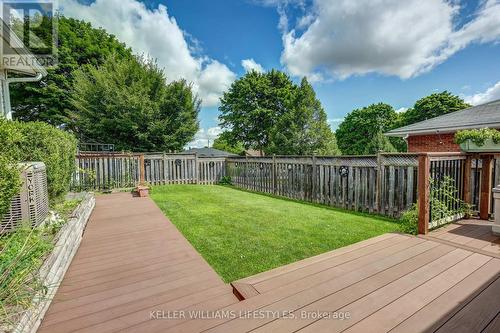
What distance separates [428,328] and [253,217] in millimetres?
3425

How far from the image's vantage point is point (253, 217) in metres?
4.77

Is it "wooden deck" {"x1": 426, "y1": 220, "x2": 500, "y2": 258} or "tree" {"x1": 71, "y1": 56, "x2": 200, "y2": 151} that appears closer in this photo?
"wooden deck" {"x1": 426, "y1": 220, "x2": 500, "y2": 258}

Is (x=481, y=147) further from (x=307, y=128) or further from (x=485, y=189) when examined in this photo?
(x=307, y=128)

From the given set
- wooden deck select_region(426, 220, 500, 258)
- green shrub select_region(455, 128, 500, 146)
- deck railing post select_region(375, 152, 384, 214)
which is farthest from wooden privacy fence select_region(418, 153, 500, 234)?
deck railing post select_region(375, 152, 384, 214)

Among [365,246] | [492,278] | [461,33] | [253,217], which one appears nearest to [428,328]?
[492,278]

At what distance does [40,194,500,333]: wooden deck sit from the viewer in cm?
161

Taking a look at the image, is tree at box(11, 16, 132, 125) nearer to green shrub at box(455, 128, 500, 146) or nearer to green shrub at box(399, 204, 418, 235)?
green shrub at box(399, 204, 418, 235)

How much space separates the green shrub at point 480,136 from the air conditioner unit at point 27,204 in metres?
6.45

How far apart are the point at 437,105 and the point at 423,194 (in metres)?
29.6

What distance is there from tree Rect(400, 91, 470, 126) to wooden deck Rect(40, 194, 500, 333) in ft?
98.4

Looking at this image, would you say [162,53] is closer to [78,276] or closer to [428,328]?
[78,276]

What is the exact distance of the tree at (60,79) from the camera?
16.7 meters

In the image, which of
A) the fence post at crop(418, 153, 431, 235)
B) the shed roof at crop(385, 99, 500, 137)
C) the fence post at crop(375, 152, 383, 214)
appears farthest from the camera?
the shed roof at crop(385, 99, 500, 137)

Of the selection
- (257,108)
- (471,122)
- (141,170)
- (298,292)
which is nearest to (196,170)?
(141,170)
